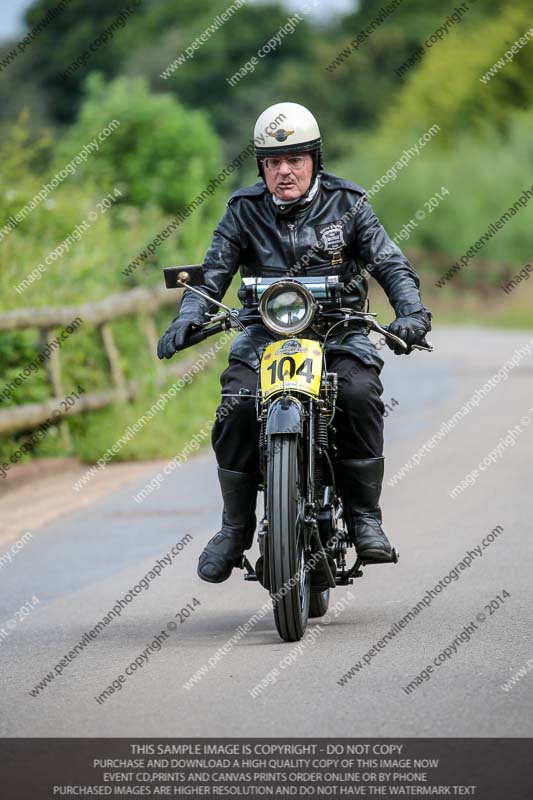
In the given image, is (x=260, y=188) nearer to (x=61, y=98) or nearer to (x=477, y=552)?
(x=477, y=552)

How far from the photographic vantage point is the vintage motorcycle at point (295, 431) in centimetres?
636

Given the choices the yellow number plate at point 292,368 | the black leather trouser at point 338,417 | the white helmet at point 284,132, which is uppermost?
the white helmet at point 284,132

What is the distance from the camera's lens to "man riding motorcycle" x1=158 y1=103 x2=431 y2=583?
22.5 feet

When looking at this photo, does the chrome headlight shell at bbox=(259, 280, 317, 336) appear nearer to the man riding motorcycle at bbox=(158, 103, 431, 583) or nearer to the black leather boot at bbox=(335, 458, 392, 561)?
the man riding motorcycle at bbox=(158, 103, 431, 583)

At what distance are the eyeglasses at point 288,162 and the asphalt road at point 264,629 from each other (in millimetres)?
2028

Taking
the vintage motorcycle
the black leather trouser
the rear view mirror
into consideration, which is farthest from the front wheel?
the rear view mirror

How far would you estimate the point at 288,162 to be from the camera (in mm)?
7000

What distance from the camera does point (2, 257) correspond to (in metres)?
15.3

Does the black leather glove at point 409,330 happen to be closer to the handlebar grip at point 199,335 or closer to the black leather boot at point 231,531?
the handlebar grip at point 199,335

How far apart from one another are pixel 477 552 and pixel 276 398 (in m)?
2.76

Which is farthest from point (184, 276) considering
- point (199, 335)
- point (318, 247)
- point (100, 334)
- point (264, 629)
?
point (100, 334)

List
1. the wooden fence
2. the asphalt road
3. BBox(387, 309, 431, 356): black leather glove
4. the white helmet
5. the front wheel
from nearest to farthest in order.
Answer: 1. the asphalt road
2. the front wheel
3. BBox(387, 309, 431, 356): black leather glove
4. the white helmet
5. the wooden fence

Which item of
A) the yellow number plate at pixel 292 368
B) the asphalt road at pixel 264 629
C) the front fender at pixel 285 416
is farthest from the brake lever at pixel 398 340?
the asphalt road at pixel 264 629
